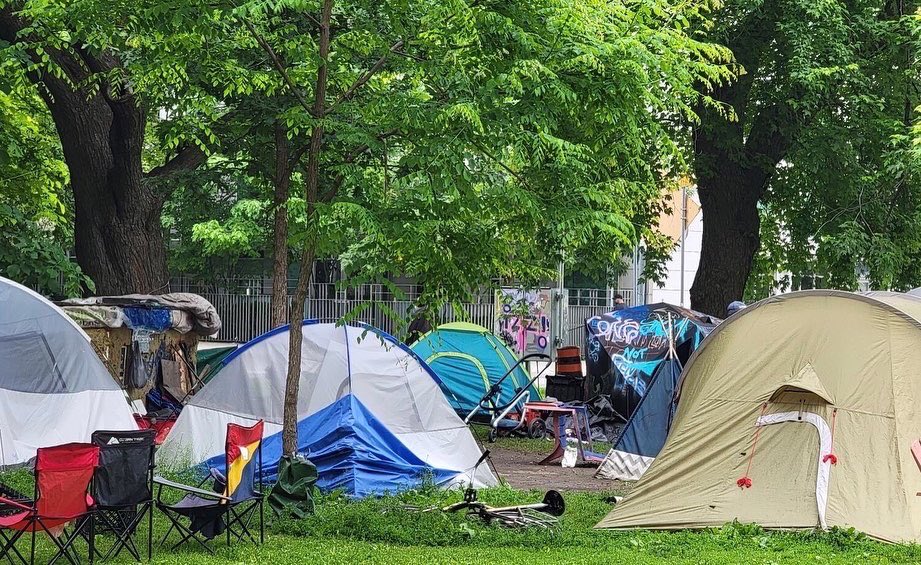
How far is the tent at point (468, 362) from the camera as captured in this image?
16.9 metres

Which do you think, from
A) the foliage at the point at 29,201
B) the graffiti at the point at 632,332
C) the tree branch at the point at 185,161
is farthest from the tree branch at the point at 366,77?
the graffiti at the point at 632,332

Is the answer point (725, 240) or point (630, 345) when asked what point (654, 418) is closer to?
point (630, 345)

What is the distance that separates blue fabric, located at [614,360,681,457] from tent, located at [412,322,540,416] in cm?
462

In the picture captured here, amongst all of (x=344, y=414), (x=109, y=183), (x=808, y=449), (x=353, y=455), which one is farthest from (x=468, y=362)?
(x=808, y=449)

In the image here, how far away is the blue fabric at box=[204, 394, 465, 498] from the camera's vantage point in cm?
1015

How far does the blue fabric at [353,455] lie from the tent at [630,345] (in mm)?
5481

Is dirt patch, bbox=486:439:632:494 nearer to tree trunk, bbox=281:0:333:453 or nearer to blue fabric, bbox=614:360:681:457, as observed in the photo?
blue fabric, bbox=614:360:681:457

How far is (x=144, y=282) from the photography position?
14789mm

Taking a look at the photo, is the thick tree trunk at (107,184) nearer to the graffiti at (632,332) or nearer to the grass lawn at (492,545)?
the grass lawn at (492,545)

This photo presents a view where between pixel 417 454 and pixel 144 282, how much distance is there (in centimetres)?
592

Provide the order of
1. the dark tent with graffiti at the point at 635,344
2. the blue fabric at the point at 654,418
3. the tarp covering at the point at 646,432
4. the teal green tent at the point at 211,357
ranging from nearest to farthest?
the tarp covering at the point at 646,432 → the blue fabric at the point at 654,418 → the dark tent with graffiti at the point at 635,344 → the teal green tent at the point at 211,357

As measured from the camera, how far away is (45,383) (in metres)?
11.0

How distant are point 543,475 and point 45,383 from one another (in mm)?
5480

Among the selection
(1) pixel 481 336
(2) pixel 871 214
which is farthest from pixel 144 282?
(2) pixel 871 214
